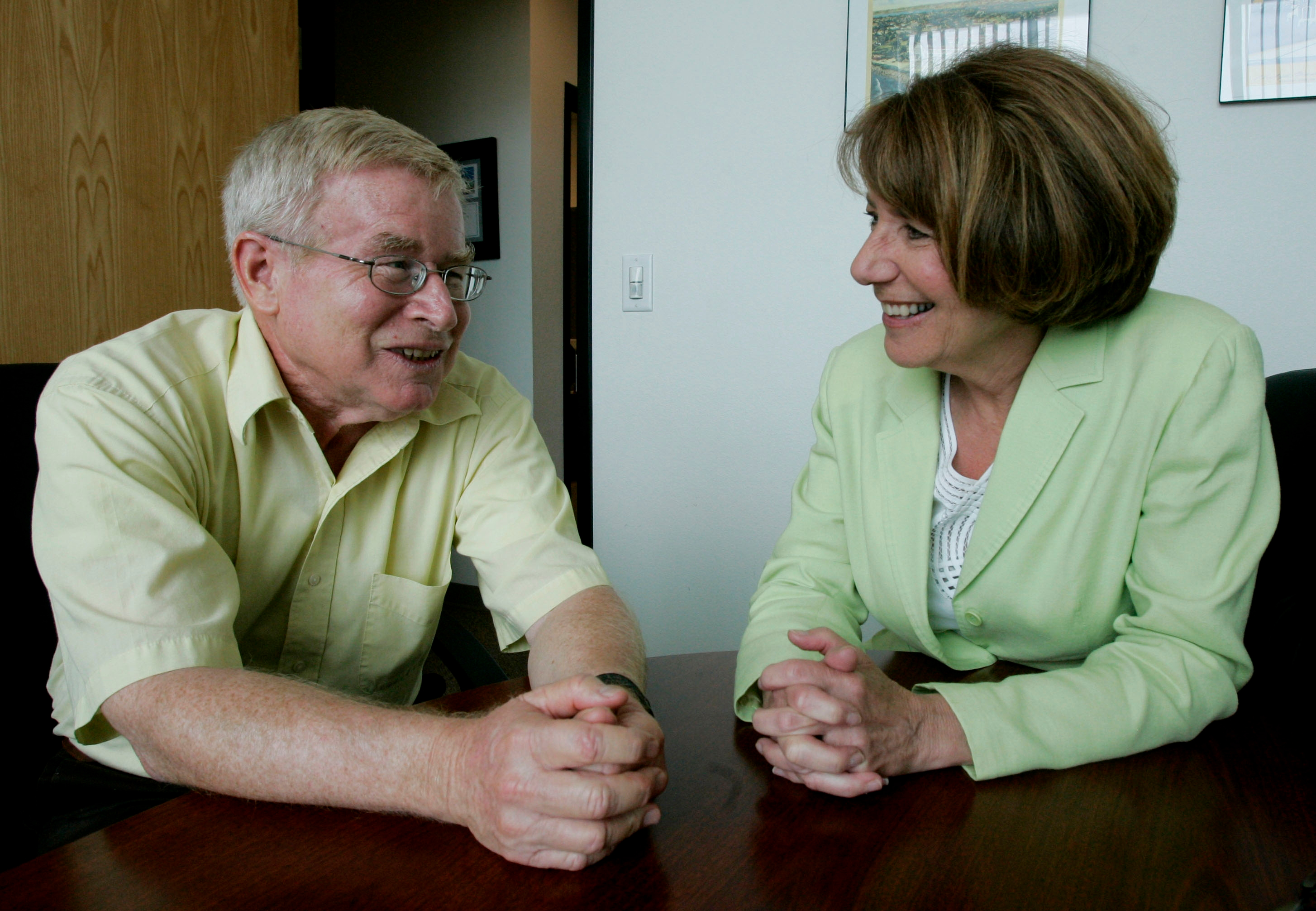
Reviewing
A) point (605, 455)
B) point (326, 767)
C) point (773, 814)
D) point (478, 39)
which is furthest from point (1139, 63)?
point (478, 39)

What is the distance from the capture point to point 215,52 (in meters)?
2.05

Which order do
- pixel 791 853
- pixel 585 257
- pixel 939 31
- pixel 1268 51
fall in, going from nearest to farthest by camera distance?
pixel 791 853 → pixel 1268 51 → pixel 939 31 → pixel 585 257

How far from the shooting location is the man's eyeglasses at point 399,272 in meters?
1.15

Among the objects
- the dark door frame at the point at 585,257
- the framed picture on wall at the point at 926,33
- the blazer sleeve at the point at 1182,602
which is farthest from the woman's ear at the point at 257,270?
the framed picture on wall at the point at 926,33

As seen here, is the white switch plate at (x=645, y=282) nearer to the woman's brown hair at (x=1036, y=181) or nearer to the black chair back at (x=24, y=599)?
the woman's brown hair at (x=1036, y=181)

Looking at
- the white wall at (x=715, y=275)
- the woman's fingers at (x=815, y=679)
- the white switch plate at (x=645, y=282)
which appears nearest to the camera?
the woman's fingers at (x=815, y=679)

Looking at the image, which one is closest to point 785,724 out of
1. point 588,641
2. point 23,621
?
point 588,641

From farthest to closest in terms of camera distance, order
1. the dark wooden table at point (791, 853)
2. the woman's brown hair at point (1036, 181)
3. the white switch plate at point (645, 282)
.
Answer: the white switch plate at point (645, 282) < the woman's brown hair at point (1036, 181) < the dark wooden table at point (791, 853)

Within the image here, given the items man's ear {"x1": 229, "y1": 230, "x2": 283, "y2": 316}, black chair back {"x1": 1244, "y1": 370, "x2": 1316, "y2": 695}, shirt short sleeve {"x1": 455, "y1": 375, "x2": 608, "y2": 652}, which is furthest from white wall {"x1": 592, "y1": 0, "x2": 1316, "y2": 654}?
man's ear {"x1": 229, "y1": 230, "x2": 283, "y2": 316}

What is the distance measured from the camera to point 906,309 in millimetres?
1199

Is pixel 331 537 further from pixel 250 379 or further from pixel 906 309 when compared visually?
pixel 906 309

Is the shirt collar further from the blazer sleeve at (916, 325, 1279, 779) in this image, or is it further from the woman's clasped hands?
the blazer sleeve at (916, 325, 1279, 779)

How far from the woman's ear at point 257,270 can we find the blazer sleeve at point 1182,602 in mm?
1009

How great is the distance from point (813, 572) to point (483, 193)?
11.1 feet
